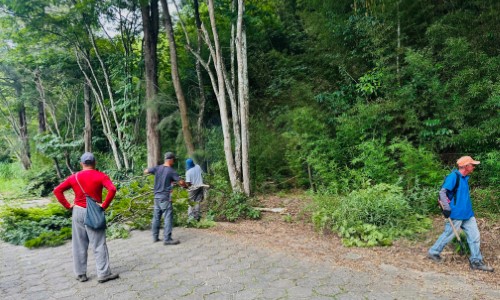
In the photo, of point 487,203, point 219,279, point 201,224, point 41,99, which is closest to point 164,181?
point 201,224

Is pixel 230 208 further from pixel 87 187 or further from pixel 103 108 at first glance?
pixel 103 108

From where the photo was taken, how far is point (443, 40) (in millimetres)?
8258

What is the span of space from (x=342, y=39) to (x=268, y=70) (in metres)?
3.12

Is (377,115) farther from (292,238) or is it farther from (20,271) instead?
→ (20,271)

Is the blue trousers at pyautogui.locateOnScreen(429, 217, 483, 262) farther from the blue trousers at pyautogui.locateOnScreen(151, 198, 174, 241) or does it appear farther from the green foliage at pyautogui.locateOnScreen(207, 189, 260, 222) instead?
the blue trousers at pyautogui.locateOnScreen(151, 198, 174, 241)

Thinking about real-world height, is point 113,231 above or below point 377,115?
below

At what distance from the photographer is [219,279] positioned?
14.5ft

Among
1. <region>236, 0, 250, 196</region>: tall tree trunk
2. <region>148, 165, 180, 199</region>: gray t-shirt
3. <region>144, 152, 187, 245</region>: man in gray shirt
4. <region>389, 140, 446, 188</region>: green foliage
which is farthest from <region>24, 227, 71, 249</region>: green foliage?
<region>389, 140, 446, 188</region>: green foliage

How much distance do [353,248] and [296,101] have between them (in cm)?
614

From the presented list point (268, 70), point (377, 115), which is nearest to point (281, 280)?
point (377, 115)

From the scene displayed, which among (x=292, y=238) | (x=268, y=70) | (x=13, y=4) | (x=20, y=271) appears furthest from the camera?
(x=268, y=70)

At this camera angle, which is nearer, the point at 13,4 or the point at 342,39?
the point at 342,39

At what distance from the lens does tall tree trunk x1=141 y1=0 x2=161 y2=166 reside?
11352mm

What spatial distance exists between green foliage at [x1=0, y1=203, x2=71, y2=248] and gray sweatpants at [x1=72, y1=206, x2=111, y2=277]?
242 centimetres
